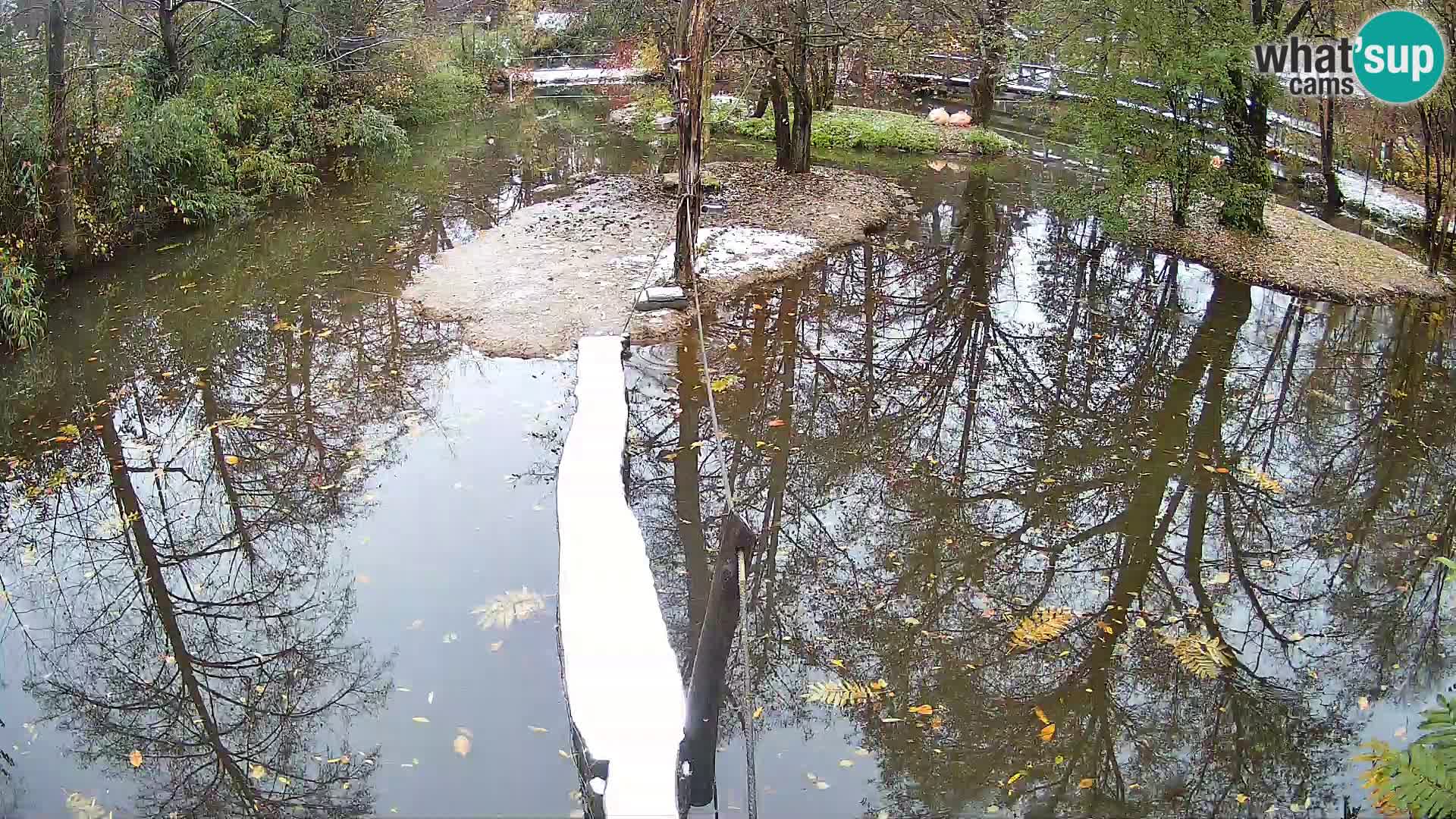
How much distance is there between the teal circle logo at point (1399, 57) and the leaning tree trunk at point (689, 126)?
8445mm

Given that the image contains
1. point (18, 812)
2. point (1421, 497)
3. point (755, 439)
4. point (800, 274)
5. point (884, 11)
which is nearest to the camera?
point (18, 812)

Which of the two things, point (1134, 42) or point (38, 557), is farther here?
point (1134, 42)

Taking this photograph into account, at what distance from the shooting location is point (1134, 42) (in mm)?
12125

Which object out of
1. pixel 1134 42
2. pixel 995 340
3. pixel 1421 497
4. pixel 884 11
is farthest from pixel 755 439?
pixel 884 11

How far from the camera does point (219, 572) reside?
639 cm

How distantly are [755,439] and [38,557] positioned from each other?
17.2ft

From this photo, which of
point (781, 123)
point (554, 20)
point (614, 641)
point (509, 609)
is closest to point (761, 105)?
point (781, 123)

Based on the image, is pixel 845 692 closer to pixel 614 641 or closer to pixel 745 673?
pixel 745 673

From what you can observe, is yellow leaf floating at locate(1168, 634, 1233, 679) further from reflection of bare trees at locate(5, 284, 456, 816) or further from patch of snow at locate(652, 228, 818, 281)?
patch of snow at locate(652, 228, 818, 281)

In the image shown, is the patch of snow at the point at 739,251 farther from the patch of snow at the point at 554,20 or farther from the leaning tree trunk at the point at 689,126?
the patch of snow at the point at 554,20

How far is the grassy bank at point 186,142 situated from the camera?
10641mm

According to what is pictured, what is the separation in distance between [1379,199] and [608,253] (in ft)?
40.4

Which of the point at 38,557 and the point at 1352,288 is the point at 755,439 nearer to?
the point at 38,557

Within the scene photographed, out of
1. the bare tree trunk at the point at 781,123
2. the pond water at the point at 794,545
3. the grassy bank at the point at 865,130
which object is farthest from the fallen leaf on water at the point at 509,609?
the grassy bank at the point at 865,130
